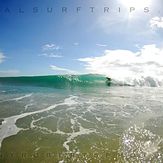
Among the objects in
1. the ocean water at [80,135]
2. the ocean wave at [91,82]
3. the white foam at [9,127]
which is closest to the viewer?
the ocean water at [80,135]

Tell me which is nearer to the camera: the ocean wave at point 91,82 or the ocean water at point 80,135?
the ocean water at point 80,135

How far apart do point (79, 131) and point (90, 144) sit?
2412 mm

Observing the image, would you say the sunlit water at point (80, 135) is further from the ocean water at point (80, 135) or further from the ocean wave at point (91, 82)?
the ocean wave at point (91, 82)

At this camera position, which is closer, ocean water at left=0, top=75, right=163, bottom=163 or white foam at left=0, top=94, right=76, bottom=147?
ocean water at left=0, top=75, right=163, bottom=163

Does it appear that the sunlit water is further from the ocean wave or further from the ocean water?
the ocean wave

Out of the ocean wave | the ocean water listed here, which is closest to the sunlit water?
the ocean water

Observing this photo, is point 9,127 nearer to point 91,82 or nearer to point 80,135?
point 80,135

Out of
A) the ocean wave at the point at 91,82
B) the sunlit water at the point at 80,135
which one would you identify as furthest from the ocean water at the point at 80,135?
the ocean wave at the point at 91,82

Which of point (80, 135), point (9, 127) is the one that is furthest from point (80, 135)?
point (9, 127)

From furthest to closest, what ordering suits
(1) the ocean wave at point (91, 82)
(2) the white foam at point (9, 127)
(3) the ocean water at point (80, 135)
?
(1) the ocean wave at point (91, 82)
(2) the white foam at point (9, 127)
(3) the ocean water at point (80, 135)

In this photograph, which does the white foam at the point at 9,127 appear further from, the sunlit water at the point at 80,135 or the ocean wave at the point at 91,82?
the ocean wave at the point at 91,82

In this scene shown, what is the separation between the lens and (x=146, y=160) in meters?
9.38

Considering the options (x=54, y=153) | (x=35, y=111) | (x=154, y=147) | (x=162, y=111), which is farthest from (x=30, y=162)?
(x=162, y=111)

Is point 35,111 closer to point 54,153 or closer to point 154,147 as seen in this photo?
point 54,153
